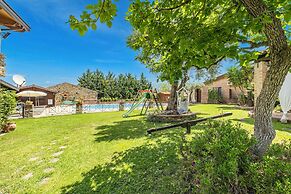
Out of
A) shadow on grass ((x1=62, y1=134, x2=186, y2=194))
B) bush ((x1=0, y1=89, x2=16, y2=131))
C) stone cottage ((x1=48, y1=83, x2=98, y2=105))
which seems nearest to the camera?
shadow on grass ((x1=62, y1=134, x2=186, y2=194))

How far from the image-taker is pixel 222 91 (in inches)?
1192

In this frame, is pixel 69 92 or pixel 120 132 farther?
pixel 69 92

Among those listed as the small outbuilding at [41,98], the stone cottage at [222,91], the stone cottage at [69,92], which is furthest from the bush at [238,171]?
the stone cottage at [69,92]

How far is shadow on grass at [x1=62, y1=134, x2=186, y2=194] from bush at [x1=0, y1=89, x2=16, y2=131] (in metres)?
7.95

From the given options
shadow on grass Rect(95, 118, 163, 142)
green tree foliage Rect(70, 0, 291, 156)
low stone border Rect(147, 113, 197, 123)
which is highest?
green tree foliage Rect(70, 0, 291, 156)

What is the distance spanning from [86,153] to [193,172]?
12.7 ft

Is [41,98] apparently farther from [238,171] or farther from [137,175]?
[238,171]

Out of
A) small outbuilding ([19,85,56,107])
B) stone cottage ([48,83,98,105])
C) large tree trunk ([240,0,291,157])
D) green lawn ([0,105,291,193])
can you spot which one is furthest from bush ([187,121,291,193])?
stone cottage ([48,83,98,105])

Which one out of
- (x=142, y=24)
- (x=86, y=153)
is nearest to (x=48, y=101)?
(x=86, y=153)

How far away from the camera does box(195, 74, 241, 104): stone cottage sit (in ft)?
94.5

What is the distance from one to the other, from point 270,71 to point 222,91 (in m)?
29.4

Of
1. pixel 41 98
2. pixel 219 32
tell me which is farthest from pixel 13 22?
pixel 41 98

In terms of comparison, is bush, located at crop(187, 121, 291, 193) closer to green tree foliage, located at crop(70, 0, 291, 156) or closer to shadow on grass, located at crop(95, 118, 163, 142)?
green tree foliage, located at crop(70, 0, 291, 156)

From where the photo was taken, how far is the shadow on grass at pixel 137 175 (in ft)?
11.5
